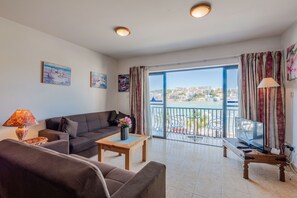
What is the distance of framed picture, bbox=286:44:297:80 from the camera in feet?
7.66

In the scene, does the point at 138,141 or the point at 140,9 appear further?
the point at 138,141

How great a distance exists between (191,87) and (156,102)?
1.22 m

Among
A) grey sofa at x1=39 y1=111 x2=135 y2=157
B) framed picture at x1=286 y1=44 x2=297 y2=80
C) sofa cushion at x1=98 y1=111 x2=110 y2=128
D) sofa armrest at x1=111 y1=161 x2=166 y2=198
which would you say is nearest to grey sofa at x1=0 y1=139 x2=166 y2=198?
sofa armrest at x1=111 y1=161 x2=166 y2=198

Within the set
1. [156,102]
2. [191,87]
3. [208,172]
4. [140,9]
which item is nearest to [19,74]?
[140,9]

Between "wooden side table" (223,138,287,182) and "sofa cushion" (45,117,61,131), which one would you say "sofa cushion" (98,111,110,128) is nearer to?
"sofa cushion" (45,117,61,131)

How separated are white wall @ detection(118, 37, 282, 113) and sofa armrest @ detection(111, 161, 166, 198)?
9.97 ft

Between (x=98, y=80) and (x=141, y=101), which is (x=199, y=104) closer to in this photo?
(x=141, y=101)

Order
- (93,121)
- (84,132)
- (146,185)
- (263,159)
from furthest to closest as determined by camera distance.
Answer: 1. (93,121)
2. (84,132)
3. (263,159)
4. (146,185)

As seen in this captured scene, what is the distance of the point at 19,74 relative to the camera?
2453 mm

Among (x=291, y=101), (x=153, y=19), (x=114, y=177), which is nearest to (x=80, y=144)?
(x=114, y=177)

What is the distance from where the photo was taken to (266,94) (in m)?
2.83

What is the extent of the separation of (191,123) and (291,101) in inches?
99.9

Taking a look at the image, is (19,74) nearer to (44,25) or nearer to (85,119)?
(44,25)

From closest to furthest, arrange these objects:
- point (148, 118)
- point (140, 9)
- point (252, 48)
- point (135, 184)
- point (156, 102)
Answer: point (135, 184) → point (140, 9) → point (252, 48) → point (148, 118) → point (156, 102)
